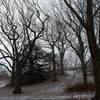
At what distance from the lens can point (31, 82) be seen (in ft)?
107

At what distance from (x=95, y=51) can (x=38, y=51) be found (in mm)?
27546

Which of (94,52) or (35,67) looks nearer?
(94,52)

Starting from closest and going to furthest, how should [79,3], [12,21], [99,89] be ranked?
1. [99,89]
2. [79,3]
3. [12,21]

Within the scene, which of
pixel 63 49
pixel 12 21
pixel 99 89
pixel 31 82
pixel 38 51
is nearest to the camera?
pixel 99 89

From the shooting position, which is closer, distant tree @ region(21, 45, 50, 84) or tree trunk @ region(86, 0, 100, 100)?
tree trunk @ region(86, 0, 100, 100)

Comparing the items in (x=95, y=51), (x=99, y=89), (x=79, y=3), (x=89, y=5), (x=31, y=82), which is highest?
(x=79, y=3)

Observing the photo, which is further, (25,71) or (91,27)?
(25,71)

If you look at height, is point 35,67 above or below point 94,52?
below

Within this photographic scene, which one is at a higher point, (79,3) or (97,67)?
(79,3)

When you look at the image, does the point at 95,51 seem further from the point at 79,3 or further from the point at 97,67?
the point at 79,3

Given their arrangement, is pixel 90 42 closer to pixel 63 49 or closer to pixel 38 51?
pixel 38 51

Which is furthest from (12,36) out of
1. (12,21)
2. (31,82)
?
(31,82)

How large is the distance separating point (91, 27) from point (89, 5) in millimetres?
→ 1117

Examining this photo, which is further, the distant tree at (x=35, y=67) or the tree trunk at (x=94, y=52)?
the distant tree at (x=35, y=67)
